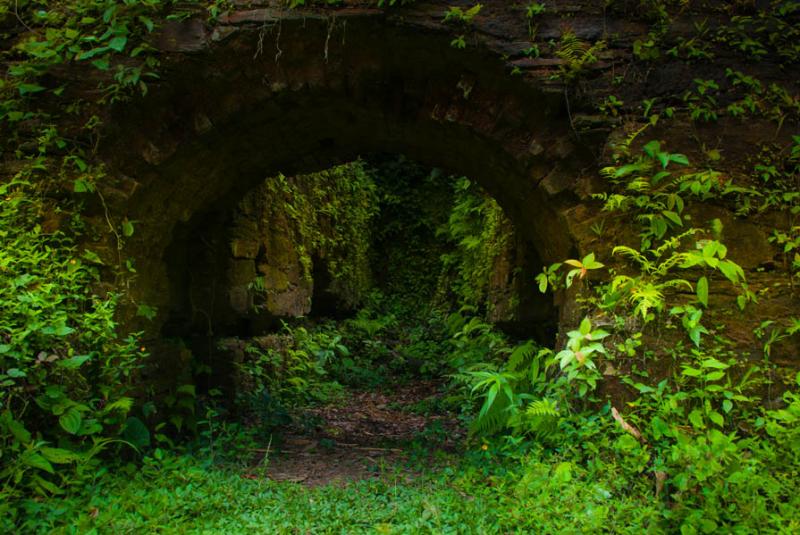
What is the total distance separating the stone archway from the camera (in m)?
3.87

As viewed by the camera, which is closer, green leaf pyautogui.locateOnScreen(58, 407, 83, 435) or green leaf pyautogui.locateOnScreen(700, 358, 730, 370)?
green leaf pyautogui.locateOnScreen(58, 407, 83, 435)

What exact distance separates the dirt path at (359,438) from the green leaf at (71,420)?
1507 mm

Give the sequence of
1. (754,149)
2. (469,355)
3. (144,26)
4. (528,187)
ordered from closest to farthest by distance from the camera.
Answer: (754,149), (144,26), (528,187), (469,355)

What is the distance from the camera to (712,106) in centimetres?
367

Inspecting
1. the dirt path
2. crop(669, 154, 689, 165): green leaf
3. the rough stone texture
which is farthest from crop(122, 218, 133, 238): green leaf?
crop(669, 154, 689, 165): green leaf

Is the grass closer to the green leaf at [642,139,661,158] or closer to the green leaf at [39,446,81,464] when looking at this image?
the green leaf at [39,446,81,464]

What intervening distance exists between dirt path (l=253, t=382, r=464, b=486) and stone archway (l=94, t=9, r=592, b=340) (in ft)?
5.95

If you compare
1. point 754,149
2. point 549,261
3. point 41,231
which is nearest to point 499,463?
point 549,261

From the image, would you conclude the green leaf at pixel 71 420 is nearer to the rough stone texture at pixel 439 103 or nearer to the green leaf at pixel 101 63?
the rough stone texture at pixel 439 103

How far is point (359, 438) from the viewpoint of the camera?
5551mm

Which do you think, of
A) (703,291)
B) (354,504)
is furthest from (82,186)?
(703,291)

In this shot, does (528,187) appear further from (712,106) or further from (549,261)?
(712,106)

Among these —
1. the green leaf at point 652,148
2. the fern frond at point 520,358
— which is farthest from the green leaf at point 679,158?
the fern frond at point 520,358

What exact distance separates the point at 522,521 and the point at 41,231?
3.57 meters
